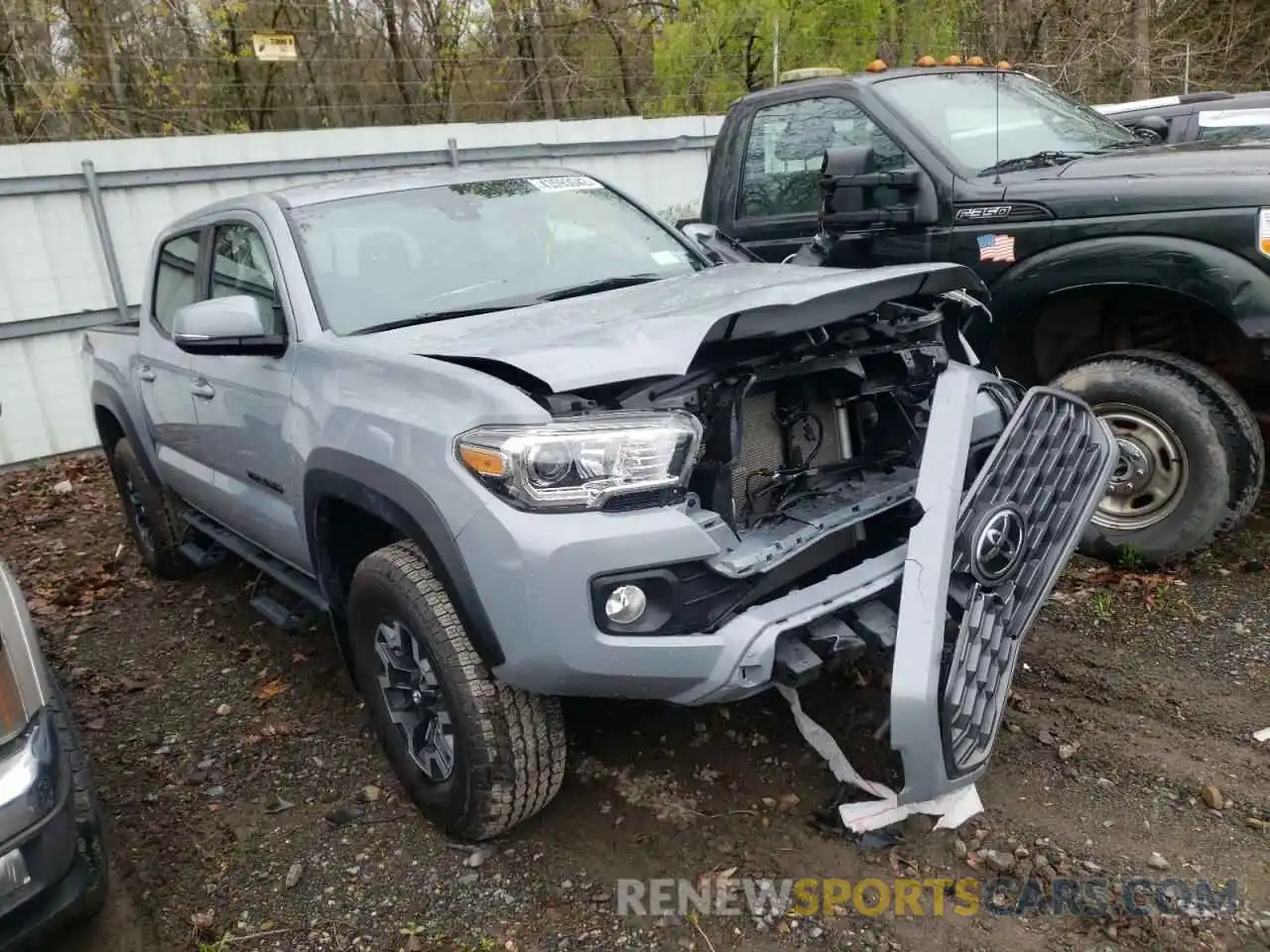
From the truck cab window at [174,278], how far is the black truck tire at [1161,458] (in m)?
3.74

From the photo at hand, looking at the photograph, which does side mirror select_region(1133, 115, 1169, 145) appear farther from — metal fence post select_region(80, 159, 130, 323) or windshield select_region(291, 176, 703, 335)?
metal fence post select_region(80, 159, 130, 323)

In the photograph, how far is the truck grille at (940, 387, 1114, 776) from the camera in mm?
2541

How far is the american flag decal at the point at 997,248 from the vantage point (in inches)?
175

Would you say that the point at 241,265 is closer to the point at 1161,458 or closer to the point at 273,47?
the point at 1161,458

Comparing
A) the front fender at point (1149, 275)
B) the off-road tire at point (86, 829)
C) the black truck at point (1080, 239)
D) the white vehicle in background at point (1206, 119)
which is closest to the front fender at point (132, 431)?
the off-road tire at point (86, 829)

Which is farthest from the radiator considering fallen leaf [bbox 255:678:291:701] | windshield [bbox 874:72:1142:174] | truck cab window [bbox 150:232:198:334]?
truck cab window [bbox 150:232:198:334]

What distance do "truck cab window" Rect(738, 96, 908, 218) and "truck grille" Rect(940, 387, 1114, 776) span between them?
2.19 metres

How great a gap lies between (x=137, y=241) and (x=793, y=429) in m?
6.75

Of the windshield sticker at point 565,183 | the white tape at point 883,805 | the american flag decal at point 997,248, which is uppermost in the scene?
the windshield sticker at point 565,183

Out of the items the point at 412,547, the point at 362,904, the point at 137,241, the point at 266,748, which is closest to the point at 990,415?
the point at 412,547

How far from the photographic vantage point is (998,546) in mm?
2742

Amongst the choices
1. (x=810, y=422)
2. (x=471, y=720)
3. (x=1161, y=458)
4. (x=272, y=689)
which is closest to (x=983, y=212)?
(x=1161, y=458)

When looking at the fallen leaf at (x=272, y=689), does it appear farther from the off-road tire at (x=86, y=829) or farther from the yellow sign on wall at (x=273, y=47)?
the yellow sign on wall at (x=273, y=47)

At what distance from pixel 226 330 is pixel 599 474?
1492 millimetres
